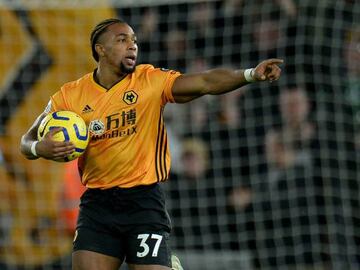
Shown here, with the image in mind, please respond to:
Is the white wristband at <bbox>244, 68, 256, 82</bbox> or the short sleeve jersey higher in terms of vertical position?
the white wristband at <bbox>244, 68, 256, 82</bbox>

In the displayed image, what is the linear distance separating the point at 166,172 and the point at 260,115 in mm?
3617

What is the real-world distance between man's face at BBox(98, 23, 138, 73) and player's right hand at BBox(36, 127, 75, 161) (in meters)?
0.59

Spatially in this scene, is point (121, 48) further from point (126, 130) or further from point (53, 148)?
point (53, 148)

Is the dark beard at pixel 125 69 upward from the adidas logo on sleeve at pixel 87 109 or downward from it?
upward

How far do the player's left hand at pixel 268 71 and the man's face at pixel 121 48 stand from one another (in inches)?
31.6

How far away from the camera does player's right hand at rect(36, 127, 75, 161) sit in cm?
557

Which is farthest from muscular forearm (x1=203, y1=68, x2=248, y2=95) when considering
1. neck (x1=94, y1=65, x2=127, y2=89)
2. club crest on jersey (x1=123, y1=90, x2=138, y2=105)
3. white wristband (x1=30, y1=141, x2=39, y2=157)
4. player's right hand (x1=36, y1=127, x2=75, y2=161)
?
white wristband (x1=30, y1=141, x2=39, y2=157)

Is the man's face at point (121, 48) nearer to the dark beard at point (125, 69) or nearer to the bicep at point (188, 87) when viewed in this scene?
the dark beard at point (125, 69)

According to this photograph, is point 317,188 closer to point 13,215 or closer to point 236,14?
point 236,14

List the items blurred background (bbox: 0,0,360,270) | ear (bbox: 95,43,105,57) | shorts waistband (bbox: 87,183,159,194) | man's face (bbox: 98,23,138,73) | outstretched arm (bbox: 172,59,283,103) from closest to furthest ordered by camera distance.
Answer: outstretched arm (bbox: 172,59,283,103) < shorts waistband (bbox: 87,183,159,194) < man's face (bbox: 98,23,138,73) < ear (bbox: 95,43,105,57) < blurred background (bbox: 0,0,360,270)

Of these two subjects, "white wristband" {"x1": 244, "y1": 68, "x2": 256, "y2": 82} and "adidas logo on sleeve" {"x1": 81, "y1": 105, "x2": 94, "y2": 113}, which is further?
"adidas logo on sleeve" {"x1": 81, "y1": 105, "x2": 94, "y2": 113}

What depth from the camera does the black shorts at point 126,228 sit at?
578cm

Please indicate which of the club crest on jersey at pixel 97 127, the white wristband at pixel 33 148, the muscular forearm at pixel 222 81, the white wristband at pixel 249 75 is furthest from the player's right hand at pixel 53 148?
the white wristband at pixel 249 75

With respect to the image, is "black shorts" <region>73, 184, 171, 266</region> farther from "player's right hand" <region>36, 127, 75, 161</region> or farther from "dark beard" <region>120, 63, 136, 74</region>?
"dark beard" <region>120, 63, 136, 74</region>
